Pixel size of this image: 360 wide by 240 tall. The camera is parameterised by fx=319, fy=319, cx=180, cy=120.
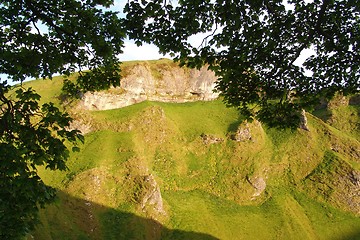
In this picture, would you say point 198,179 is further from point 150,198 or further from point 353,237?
point 353,237

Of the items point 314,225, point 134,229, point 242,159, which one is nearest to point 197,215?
point 134,229

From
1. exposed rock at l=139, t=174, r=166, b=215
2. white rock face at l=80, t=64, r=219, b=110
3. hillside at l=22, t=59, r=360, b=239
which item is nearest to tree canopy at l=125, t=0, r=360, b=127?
hillside at l=22, t=59, r=360, b=239

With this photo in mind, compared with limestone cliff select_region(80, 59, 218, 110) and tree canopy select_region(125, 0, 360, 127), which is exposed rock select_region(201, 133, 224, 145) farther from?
tree canopy select_region(125, 0, 360, 127)

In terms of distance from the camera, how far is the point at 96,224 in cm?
4934

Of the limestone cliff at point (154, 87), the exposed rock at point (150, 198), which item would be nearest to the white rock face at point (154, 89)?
the limestone cliff at point (154, 87)

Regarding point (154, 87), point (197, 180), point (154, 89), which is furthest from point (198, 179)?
point (154, 87)

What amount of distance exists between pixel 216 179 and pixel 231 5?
5932cm

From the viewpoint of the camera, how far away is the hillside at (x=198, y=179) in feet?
173

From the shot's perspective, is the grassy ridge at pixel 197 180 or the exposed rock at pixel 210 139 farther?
the exposed rock at pixel 210 139

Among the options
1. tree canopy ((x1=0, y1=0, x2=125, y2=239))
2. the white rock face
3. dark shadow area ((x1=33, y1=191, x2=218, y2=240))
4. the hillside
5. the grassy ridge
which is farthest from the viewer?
the white rock face

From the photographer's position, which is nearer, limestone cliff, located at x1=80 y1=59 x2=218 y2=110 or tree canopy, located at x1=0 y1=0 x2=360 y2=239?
tree canopy, located at x1=0 y1=0 x2=360 y2=239

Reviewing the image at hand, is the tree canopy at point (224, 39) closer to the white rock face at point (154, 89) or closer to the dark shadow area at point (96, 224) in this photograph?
the dark shadow area at point (96, 224)

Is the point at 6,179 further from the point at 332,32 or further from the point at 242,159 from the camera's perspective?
the point at 242,159

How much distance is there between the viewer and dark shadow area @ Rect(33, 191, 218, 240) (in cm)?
4597
